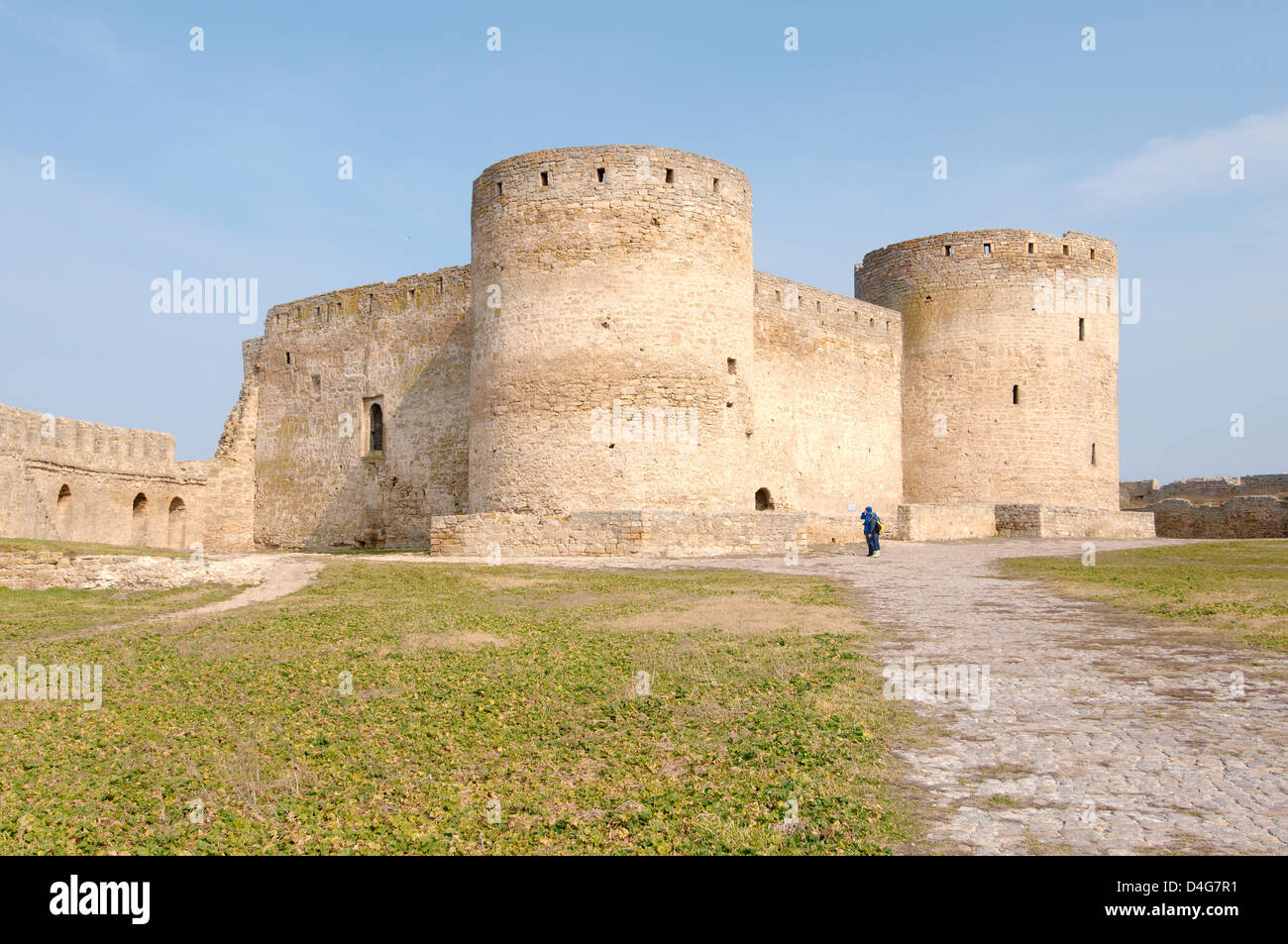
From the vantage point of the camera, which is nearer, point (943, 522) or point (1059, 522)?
point (943, 522)

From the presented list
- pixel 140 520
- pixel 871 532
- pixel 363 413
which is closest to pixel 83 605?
pixel 871 532

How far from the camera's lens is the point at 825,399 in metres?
26.9

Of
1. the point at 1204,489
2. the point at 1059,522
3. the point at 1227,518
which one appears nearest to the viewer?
the point at 1059,522

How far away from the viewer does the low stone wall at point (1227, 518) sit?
29.7 m

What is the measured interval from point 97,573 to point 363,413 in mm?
13946

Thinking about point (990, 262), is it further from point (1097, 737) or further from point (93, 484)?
point (1097, 737)

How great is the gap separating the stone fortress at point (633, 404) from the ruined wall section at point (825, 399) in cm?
8

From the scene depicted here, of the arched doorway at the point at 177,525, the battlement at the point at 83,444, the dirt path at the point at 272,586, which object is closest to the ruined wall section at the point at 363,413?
the arched doorway at the point at 177,525

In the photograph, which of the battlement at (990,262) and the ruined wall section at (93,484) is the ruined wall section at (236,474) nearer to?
the ruined wall section at (93,484)

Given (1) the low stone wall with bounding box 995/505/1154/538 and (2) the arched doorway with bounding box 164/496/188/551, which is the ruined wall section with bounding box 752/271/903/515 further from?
(2) the arched doorway with bounding box 164/496/188/551

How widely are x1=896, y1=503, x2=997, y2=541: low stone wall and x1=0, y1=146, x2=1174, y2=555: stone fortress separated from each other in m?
0.07

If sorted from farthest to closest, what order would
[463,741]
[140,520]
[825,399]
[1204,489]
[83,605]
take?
1. [1204,489]
2. [825,399]
3. [140,520]
4. [83,605]
5. [463,741]
